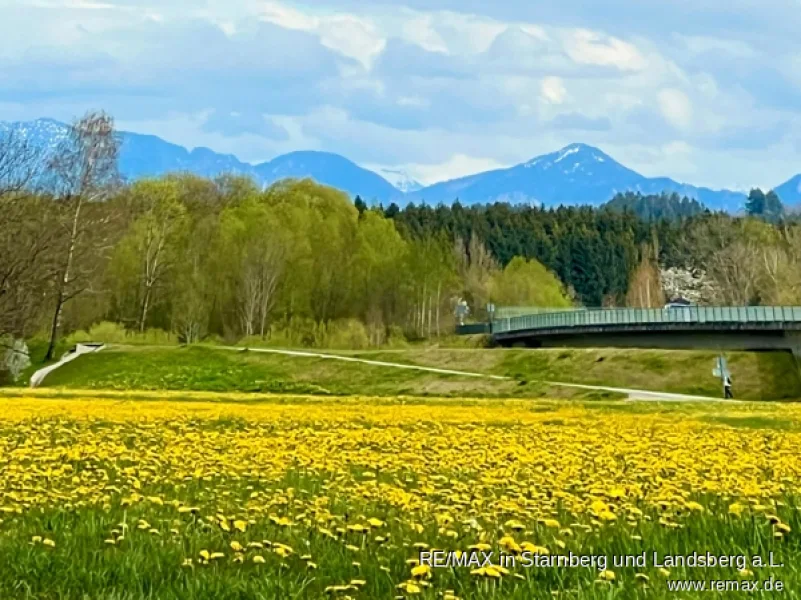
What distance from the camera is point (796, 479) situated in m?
12.2

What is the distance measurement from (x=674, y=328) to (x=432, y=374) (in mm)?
19226

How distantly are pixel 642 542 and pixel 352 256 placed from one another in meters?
92.5

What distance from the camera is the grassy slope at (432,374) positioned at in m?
58.1

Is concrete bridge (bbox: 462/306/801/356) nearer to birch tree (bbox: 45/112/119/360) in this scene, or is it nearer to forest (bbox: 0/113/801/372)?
forest (bbox: 0/113/801/372)

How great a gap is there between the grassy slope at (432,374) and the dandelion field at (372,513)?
3823 cm

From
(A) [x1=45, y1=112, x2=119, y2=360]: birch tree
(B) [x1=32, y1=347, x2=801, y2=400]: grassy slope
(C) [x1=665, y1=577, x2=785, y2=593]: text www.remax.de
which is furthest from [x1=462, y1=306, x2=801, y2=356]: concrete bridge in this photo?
(C) [x1=665, y1=577, x2=785, y2=593]: text www.remax.de

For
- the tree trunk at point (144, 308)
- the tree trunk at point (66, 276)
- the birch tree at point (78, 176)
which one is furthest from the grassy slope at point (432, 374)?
the tree trunk at point (144, 308)

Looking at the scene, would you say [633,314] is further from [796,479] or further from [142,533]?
[142,533]

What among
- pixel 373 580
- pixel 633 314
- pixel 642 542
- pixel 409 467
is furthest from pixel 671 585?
pixel 633 314

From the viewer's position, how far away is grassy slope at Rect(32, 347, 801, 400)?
191ft

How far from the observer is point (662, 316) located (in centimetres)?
7219

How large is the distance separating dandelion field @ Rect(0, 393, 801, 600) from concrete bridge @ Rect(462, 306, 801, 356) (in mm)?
50030

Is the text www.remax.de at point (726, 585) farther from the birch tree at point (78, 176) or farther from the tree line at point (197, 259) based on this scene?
the birch tree at point (78, 176)

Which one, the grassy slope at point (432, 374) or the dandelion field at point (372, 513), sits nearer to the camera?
the dandelion field at point (372, 513)
